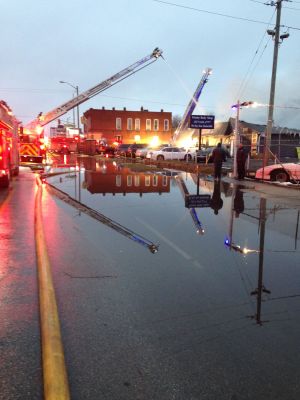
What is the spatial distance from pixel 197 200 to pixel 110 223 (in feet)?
15.0

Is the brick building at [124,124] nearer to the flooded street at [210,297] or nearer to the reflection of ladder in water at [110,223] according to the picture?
the reflection of ladder in water at [110,223]

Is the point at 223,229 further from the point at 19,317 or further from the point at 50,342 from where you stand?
the point at 50,342

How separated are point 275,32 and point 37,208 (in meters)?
19.5

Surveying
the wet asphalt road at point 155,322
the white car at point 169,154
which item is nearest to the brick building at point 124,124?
the white car at point 169,154

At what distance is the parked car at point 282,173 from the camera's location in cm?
1748

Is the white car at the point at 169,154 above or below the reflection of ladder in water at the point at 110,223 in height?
above

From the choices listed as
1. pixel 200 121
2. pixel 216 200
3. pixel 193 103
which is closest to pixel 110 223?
pixel 216 200

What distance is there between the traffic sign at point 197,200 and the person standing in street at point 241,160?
5397mm

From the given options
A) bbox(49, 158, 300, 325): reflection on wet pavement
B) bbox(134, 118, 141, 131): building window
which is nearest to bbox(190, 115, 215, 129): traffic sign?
bbox(49, 158, 300, 325): reflection on wet pavement

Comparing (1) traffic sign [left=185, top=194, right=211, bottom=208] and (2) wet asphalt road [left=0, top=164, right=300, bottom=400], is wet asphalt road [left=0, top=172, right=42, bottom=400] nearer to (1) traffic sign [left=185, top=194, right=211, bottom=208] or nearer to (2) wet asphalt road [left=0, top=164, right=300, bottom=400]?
(2) wet asphalt road [left=0, top=164, right=300, bottom=400]

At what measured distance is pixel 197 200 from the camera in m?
12.9

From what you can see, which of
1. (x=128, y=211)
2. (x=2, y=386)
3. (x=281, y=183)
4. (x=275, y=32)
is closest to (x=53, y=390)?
(x=2, y=386)

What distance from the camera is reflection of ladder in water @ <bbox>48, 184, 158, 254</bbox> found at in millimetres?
7203

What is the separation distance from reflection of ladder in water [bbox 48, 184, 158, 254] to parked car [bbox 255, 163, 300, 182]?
9426mm
